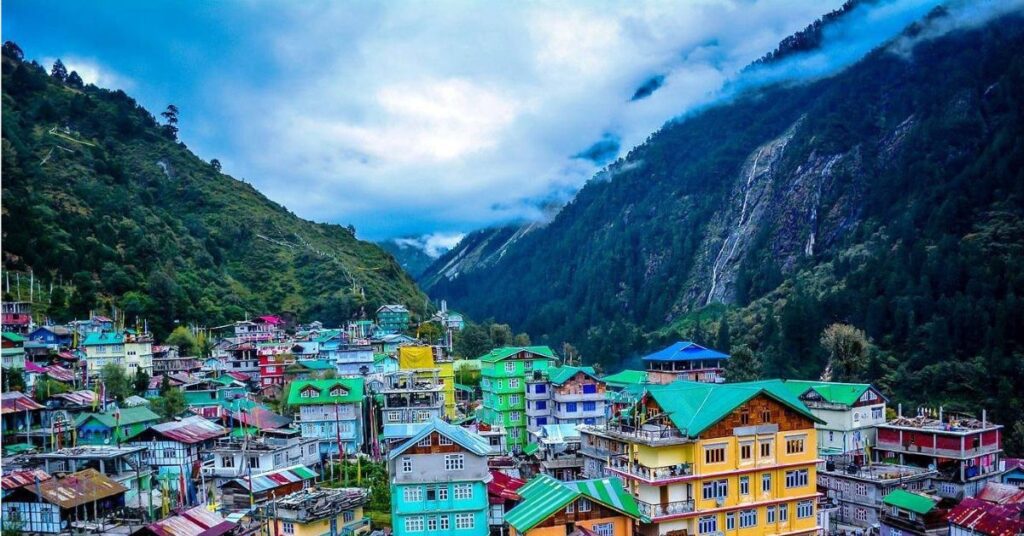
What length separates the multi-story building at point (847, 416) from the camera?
150ft

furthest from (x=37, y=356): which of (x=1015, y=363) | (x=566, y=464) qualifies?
(x=1015, y=363)

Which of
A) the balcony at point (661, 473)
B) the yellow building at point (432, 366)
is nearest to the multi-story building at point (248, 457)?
the yellow building at point (432, 366)

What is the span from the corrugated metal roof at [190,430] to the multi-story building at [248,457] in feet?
3.76

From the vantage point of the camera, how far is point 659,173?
193 meters

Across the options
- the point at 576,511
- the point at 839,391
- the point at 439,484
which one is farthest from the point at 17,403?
the point at 839,391

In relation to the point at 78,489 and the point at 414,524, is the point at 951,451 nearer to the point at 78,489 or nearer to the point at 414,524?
the point at 414,524

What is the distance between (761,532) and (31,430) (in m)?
40.9

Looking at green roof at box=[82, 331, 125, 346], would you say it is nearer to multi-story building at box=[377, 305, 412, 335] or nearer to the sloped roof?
multi-story building at box=[377, 305, 412, 335]

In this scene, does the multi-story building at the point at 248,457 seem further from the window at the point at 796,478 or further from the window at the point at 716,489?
the window at the point at 796,478

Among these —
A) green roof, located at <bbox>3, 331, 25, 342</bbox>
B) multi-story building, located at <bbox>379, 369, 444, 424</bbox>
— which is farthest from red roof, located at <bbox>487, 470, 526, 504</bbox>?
green roof, located at <bbox>3, 331, 25, 342</bbox>

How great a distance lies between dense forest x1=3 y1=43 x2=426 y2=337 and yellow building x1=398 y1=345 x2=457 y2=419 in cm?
2943

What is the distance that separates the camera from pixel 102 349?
59188 mm

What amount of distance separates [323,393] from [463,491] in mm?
22024

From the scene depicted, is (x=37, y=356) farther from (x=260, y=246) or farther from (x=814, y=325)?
(x=814, y=325)
